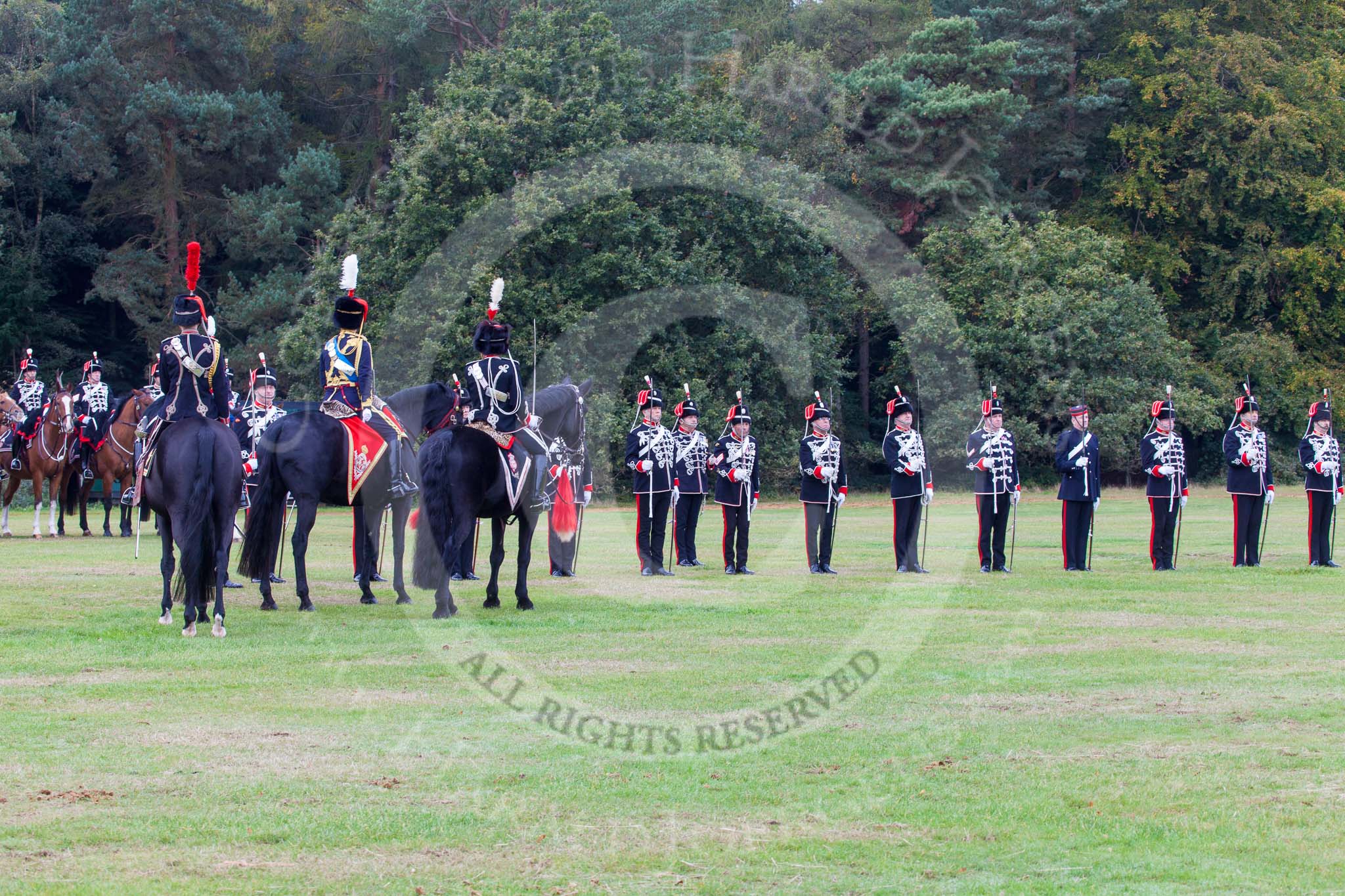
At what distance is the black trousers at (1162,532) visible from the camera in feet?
59.5

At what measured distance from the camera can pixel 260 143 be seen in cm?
4288

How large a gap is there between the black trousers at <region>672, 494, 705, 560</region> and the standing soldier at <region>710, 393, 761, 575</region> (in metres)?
0.63

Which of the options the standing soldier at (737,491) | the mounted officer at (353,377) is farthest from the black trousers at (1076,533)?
the mounted officer at (353,377)

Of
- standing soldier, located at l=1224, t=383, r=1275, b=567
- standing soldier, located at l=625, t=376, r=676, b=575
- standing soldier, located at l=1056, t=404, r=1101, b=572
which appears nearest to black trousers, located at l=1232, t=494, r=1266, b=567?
standing soldier, located at l=1224, t=383, r=1275, b=567

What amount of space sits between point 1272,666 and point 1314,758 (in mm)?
3075

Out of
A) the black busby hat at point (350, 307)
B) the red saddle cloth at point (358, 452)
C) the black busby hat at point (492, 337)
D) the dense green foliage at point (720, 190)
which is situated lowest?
the red saddle cloth at point (358, 452)

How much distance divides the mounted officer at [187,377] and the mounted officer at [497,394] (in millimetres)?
2035

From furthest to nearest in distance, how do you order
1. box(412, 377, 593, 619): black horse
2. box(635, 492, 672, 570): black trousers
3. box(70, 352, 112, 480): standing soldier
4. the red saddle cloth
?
box(70, 352, 112, 480): standing soldier
box(635, 492, 672, 570): black trousers
the red saddle cloth
box(412, 377, 593, 619): black horse

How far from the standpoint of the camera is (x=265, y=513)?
42.4ft

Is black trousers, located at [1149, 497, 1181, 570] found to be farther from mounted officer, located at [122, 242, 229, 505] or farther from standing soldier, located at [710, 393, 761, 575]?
mounted officer, located at [122, 242, 229, 505]

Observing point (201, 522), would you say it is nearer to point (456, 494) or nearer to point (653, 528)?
point (456, 494)

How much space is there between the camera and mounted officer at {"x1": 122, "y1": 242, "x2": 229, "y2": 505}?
1151 centimetres

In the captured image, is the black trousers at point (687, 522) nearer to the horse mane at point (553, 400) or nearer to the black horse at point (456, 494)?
the horse mane at point (553, 400)

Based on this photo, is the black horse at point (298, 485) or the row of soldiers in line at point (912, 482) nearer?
the black horse at point (298, 485)
